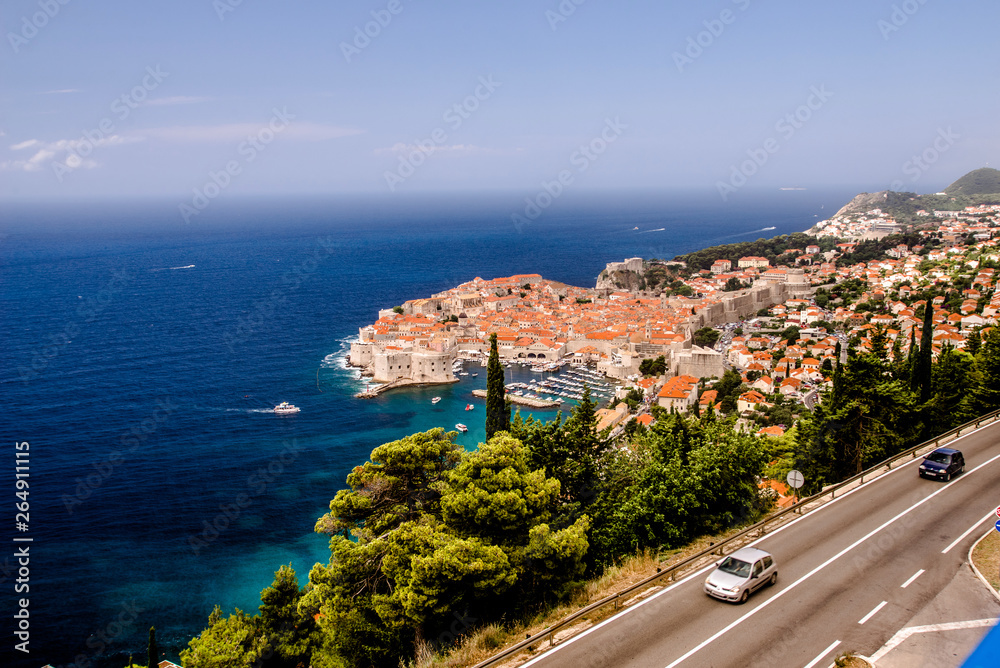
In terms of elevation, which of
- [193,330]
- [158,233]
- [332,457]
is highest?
[158,233]

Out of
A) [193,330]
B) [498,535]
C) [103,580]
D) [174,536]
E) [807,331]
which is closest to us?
[498,535]

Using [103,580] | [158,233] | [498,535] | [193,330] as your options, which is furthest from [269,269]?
[498,535]

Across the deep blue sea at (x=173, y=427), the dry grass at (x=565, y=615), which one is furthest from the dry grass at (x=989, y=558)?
the deep blue sea at (x=173, y=427)

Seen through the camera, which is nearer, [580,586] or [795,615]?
[795,615]

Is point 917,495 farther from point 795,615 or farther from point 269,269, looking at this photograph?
point 269,269
